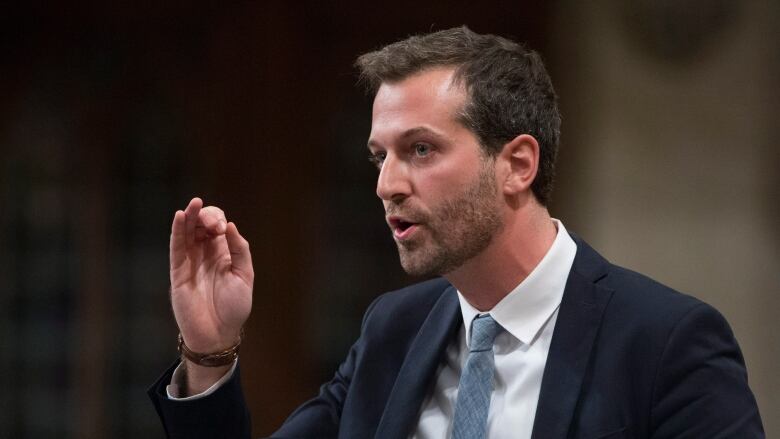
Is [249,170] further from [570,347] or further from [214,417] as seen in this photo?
[570,347]

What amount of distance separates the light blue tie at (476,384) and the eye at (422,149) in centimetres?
30

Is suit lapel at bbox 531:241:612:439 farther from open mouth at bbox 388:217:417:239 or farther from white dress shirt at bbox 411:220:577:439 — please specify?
open mouth at bbox 388:217:417:239

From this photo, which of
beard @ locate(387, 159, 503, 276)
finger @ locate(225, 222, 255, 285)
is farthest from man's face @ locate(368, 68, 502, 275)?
finger @ locate(225, 222, 255, 285)

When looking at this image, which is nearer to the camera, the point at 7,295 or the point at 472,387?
the point at 472,387

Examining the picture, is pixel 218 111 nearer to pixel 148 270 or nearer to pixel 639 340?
pixel 148 270

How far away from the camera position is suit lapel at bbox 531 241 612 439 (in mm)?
1647

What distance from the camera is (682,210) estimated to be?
422 centimetres

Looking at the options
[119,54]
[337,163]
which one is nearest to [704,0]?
[337,163]

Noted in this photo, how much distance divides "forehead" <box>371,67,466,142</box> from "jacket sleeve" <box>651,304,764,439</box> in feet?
1.64

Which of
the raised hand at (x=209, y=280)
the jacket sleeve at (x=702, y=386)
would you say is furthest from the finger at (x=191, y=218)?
the jacket sleeve at (x=702, y=386)

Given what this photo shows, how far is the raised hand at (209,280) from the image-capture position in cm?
184

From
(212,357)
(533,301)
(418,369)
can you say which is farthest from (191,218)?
(533,301)

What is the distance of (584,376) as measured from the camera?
66.1 inches

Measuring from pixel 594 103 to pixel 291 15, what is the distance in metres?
1.26
